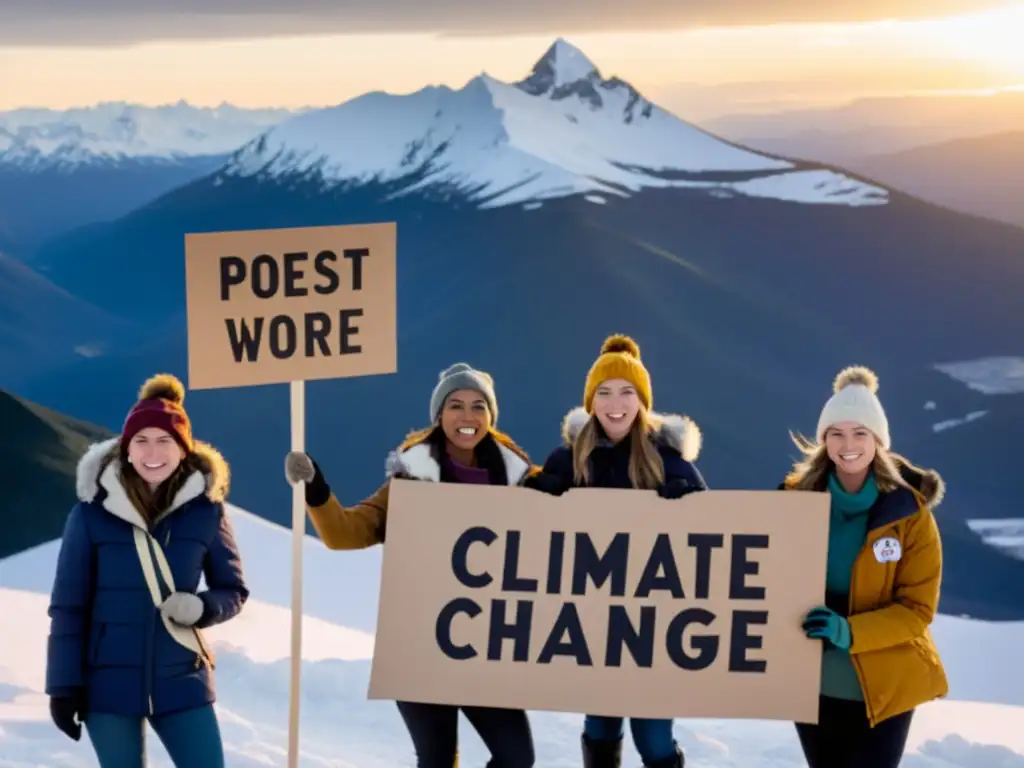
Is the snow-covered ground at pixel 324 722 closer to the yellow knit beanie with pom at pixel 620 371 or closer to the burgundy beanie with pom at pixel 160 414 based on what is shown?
the burgundy beanie with pom at pixel 160 414

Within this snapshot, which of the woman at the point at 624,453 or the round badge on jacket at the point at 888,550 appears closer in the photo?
the round badge on jacket at the point at 888,550

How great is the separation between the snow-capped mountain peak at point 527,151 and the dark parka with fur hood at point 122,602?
56.9 ft

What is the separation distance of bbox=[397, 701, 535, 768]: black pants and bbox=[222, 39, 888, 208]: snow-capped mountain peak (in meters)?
17.3

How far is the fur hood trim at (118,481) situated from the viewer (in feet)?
8.32

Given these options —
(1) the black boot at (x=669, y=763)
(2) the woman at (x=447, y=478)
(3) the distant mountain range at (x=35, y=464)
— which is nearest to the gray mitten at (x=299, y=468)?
(2) the woman at (x=447, y=478)

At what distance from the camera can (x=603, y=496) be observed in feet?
9.47

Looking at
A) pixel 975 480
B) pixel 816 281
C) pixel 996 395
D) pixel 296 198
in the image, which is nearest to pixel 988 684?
pixel 975 480

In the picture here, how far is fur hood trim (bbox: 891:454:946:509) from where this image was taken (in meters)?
2.67

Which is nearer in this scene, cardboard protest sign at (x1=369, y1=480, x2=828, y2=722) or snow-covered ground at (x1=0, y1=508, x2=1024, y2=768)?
cardboard protest sign at (x1=369, y1=480, x2=828, y2=722)

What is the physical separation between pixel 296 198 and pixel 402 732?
16.1m

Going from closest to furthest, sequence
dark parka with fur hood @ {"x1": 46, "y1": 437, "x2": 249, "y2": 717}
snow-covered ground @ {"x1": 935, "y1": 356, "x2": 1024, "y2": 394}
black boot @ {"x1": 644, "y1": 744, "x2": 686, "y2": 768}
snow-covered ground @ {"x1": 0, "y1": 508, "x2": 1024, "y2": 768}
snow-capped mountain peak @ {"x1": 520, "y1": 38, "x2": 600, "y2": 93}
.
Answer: dark parka with fur hood @ {"x1": 46, "y1": 437, "x2": 249, "y2": 717}
black boot @ {"x1": 644, "y1": 744, "x2": 686, "y2": 768}
snow-covered ground @ {"x1": 0, "y1": 508, "x2": 1024, "y2": 768}
snow-covered ground @ {"x1": 935, "y1": 356, "x2": 1024, "y2": 394}
snow-capped mountain peak @ {"x1": 520, "y1": 38, "x2": 600, "y2": 93}

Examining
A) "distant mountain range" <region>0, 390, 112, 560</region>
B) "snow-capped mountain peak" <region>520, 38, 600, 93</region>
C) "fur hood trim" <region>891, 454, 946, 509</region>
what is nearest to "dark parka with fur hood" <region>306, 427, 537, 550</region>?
"fur hood trim" <region>891, 454, 946, 509</region>

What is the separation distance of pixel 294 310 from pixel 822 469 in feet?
4.17

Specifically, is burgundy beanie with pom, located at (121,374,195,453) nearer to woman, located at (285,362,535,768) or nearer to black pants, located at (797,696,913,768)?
woman, located at (285,362,535,768)
